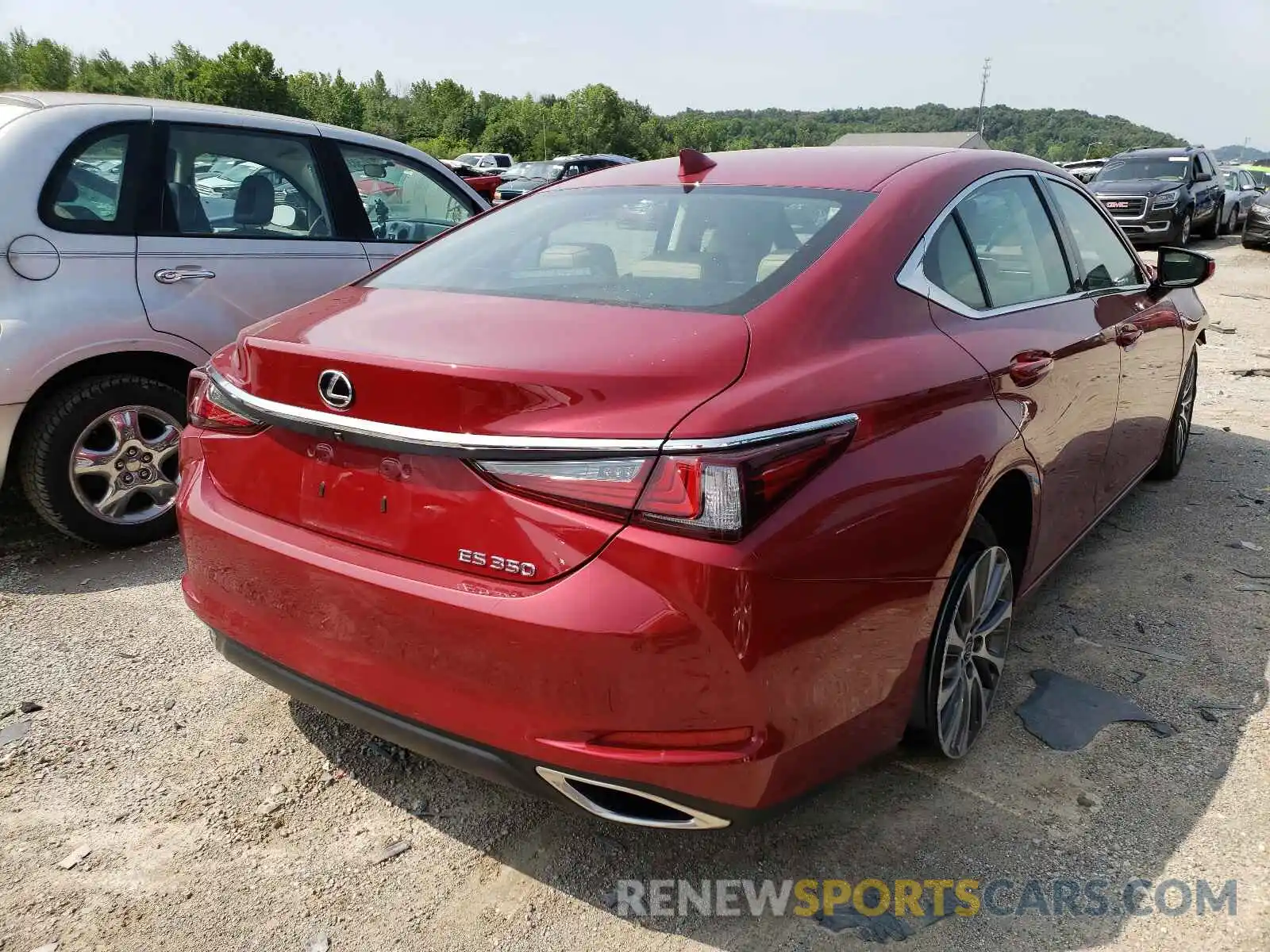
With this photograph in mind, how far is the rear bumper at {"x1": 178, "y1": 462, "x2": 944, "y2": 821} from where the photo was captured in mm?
1771

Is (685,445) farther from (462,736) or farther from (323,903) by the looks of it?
(323,903)

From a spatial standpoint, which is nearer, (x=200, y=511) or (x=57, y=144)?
(x=200, y=511)

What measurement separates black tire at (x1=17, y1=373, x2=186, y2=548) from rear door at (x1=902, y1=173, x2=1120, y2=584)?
3.12 m

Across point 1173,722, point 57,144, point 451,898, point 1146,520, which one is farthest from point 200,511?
point 1146,520

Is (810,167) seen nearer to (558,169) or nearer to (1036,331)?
(1036,331)

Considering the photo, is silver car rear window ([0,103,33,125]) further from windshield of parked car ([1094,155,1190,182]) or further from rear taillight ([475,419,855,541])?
windshield of parked car ([1094,155,1190,182])

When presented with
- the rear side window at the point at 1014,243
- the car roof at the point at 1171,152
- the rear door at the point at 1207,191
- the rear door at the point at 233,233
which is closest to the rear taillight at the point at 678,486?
the rear side window at the point at 1014,243

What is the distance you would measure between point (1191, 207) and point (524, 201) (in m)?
18.5

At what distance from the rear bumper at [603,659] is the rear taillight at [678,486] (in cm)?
6

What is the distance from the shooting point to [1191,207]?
1792 centimetres

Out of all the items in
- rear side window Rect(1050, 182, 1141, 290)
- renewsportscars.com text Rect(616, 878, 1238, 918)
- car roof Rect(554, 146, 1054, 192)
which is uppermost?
car roof Rect(554, 146, 1054, 192)

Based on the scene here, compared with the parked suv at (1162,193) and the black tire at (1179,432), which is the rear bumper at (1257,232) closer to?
the parked suv at (1162,193)

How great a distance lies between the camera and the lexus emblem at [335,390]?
2.01m

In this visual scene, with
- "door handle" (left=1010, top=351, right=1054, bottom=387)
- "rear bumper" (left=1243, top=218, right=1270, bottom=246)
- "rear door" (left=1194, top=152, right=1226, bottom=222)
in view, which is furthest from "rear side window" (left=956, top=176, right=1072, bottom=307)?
"rear door" (left=1194, top=152, right=1226, bottom=222)
